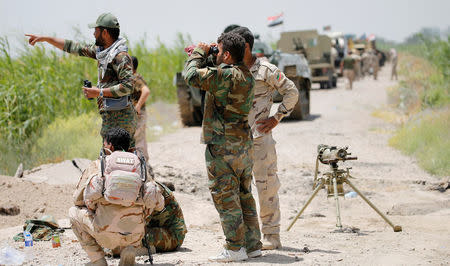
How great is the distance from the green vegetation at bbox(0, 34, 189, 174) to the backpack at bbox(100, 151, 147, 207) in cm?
576

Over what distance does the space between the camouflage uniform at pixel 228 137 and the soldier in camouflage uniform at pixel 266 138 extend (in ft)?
1.48

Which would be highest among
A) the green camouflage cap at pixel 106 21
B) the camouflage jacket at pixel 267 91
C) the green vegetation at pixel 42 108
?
the green camouflage cap at pixel 106 21

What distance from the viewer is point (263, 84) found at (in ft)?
16.9

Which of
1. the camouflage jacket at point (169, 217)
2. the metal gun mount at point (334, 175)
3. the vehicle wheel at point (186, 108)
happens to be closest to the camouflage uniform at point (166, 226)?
the camouflage jacket at point (169, 217)

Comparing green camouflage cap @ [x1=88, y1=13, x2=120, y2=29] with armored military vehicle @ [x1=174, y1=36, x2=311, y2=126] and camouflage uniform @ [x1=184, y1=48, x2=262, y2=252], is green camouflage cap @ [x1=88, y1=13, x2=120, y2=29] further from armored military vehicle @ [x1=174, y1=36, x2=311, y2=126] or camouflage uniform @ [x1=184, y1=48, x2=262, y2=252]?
armored military vehicle @ [x1=174, y1=36, x2=311, y2=126]

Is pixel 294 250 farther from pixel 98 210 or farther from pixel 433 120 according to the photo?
pixel 433 120

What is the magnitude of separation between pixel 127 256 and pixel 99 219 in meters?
0.30

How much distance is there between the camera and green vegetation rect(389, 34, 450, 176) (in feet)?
33.6

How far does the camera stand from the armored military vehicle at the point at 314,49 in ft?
91.6

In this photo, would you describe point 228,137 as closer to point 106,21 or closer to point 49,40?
point 106,21

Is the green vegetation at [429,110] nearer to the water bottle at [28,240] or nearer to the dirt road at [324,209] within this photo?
the dirt road at [324,209]

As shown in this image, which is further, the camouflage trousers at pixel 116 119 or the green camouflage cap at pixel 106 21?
the camouflage trousers at pixel 116 119

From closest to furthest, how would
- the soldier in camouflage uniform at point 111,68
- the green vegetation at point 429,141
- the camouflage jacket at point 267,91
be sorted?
the camouflage jacket at point 267,91
the soldier in camouflage uniform at point 111,68
the green vegetation at point 429,141

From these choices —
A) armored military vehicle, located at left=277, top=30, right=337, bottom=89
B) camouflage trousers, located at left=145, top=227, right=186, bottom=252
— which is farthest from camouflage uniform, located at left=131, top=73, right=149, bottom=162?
armored military vehicle, located at left=277, top=30, right=337, bottom=89
